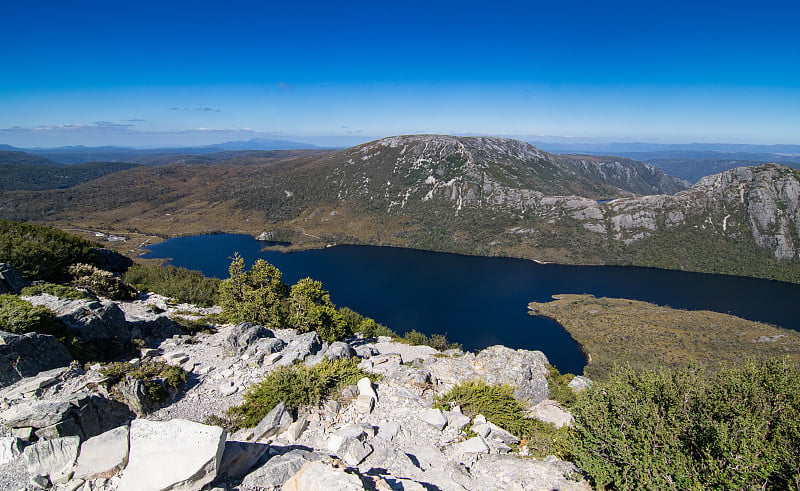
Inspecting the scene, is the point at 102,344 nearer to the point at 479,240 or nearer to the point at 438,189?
the point at 479,240

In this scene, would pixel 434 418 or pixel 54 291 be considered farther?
pixel 54 291

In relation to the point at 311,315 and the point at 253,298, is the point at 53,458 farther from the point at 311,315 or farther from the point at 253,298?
the point at 253,298

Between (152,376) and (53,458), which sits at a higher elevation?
(53,458)

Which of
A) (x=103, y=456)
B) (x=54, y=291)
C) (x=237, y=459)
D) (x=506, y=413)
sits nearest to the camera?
(x=103, y=456)

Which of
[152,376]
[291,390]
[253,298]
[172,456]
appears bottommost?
[253,298]

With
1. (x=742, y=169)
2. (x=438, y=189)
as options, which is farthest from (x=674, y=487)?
(x=742, y=169)

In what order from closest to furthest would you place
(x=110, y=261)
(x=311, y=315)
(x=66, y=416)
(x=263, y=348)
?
(x=66, y=416) < (x=263, y=348) < (x=311, y=315) < (x=110, y=261)

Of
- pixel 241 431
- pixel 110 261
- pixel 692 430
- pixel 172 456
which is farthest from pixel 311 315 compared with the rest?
pixel 110 261
